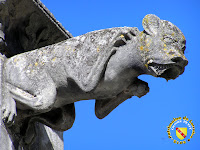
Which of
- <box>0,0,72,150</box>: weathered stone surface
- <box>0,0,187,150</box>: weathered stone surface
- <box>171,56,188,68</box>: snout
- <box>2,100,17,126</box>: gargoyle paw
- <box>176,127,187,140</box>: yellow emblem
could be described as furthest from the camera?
<box>176,127,187,140</box>: yellow emblem

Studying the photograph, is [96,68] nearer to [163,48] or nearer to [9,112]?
[163,48]

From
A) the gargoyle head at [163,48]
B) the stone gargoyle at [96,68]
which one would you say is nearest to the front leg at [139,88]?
the stone gargoyle at [96,68]

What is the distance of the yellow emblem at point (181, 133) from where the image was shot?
28.3 ft

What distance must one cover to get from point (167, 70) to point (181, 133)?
3.20m

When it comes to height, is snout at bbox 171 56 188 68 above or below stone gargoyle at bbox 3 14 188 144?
below

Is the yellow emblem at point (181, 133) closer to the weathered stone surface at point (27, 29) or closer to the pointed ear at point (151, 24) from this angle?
the weathered stone surface at point (27, 29)

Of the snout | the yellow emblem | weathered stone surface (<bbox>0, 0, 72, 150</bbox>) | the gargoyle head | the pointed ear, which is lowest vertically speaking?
the yellow emblem

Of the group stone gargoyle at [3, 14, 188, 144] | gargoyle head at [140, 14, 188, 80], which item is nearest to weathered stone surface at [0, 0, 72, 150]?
stone gargoyle at [3, 14, 188, 144]

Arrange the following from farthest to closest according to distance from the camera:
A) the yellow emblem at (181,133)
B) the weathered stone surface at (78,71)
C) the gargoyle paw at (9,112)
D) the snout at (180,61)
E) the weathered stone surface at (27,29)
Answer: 1. the yellow emblem at (181,133)
2. the weathered stone surface at (27,29)
3. the gargoyle paw at (9,112)
4. the weathered stone surface at (78,71)
5. the snout at (180,61)

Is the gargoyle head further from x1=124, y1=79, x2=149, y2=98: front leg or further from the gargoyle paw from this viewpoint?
the gargoyle paw

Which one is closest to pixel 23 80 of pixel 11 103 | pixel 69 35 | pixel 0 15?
A: pixel 11 103

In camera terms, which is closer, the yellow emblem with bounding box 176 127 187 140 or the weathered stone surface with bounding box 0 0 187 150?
the weathered stone surface with bounding box 0 0 187 150

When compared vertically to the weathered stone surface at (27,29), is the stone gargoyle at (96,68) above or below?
below

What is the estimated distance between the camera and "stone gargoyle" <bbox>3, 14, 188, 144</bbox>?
573 centimetres
